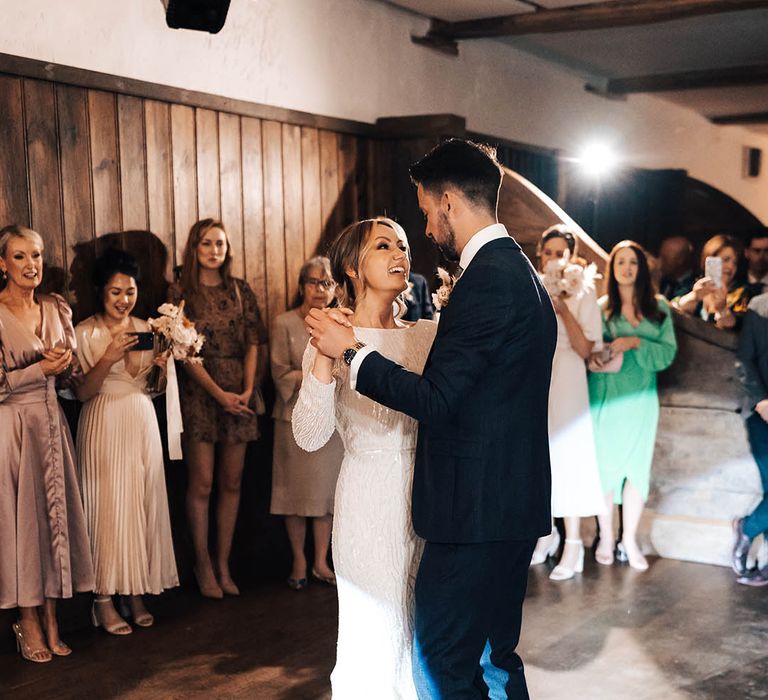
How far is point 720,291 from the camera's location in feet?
17.6

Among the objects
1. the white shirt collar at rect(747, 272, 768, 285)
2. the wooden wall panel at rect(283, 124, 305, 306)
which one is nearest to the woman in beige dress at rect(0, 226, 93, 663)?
the wooden wall panel at rect(283, 124, 305, 306)

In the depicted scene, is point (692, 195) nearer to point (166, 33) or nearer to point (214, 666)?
point (166, 33)

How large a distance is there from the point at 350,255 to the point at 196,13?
194 centimetres

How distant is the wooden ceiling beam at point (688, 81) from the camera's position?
329 inches

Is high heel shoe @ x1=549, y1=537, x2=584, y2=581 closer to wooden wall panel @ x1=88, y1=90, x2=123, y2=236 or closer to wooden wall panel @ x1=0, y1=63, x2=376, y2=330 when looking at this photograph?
wooden wall panel @ x1=0, y1=63, x2=376, y2=330

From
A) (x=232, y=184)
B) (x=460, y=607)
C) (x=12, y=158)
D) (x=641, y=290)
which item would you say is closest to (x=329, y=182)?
(x=232, y=184)

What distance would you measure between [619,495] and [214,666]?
2.41 metres

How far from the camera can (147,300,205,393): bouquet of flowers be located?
14.1 feet

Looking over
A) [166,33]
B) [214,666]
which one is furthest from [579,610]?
[166,33]

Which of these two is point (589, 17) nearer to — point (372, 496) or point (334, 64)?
point (334, 64)

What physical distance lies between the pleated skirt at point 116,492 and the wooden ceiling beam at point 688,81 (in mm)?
5915

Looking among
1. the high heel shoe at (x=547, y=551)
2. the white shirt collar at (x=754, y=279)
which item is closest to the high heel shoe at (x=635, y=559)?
the high heel shoe at (x=547, y=551)

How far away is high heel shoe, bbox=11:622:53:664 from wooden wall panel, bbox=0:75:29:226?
159 centimetres

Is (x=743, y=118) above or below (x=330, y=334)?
above
